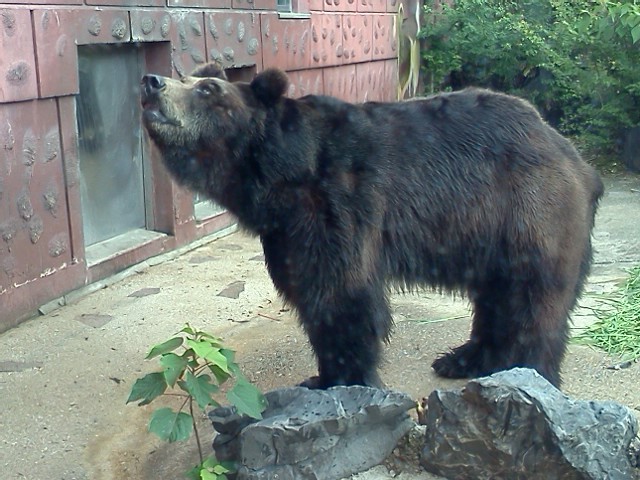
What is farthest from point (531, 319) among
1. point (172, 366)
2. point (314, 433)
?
point (172, 366)

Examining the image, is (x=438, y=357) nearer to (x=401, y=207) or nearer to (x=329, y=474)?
(x=401, y=207)

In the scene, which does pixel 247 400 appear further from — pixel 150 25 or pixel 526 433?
pixel 150 25

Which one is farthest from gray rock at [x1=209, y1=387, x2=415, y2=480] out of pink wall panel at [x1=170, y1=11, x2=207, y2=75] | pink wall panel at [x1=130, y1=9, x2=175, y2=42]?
pink wall panel at [x1=170, y1=11, x2=207, y2=75]

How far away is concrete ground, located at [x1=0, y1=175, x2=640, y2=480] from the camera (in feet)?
11.5

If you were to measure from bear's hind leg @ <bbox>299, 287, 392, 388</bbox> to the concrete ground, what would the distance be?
1.82 ft

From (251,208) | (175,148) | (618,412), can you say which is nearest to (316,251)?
(251,208)

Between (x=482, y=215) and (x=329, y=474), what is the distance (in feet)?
4.42

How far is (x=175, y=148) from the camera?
11.7 ft

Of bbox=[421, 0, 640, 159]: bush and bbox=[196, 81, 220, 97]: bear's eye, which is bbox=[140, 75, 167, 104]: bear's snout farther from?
bbox=[421, 0, 640, 159]: bush

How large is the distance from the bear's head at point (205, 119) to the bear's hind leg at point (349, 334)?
76cm

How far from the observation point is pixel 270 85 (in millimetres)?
3576

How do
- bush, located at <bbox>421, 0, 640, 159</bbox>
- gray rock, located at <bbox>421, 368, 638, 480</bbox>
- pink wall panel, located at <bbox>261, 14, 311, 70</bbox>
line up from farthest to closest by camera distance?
bush, located at <bbox>421, 0, 640, 159</bbox> < pink wall panel, located at <bbox>261, 14, 311, 70</bbox> < gray rock, located at <bbox>421, 368, 638, 480</bbox>

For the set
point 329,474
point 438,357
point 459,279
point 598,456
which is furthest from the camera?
point 438,357

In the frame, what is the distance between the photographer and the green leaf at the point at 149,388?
9.57ft
